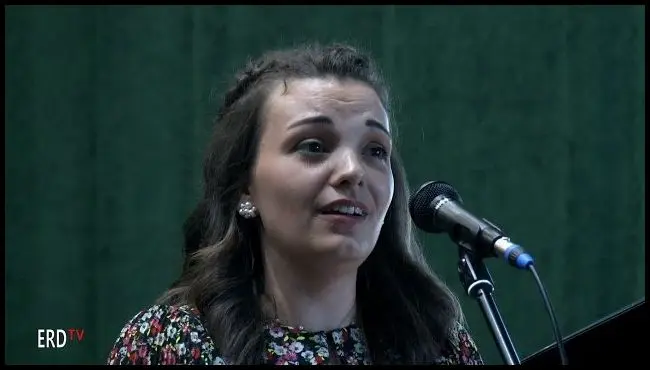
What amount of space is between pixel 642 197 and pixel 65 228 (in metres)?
2.28

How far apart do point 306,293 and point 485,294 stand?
0.40m

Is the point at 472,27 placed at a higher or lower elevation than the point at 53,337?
higher

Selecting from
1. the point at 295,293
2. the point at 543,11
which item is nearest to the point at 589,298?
the point at 543,11

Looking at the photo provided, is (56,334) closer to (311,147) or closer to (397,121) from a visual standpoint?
(397,121)

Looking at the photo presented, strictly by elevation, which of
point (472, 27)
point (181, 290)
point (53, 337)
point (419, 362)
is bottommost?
point (53, 337)

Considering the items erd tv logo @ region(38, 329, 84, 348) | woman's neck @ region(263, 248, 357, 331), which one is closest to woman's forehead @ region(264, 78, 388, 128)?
woman's neck @ region(263, 248, 357, 331)

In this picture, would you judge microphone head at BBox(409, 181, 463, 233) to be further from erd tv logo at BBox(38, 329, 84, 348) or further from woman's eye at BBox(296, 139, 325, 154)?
erd tv logo at BBox(38, 329, 84, 348)

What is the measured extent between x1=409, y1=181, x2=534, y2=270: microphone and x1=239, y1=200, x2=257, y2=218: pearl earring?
367 mm

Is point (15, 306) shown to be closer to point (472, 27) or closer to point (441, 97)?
point (441, 97)

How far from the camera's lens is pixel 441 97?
327 cm

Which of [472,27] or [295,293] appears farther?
[472,27]

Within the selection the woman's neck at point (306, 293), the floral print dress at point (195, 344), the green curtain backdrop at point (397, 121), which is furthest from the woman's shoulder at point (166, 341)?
the green curtain backdrop at point (397, 121)

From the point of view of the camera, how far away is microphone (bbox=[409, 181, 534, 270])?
51.6 inches

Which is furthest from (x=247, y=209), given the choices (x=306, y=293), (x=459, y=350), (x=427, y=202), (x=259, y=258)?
(x=459, y=350)
